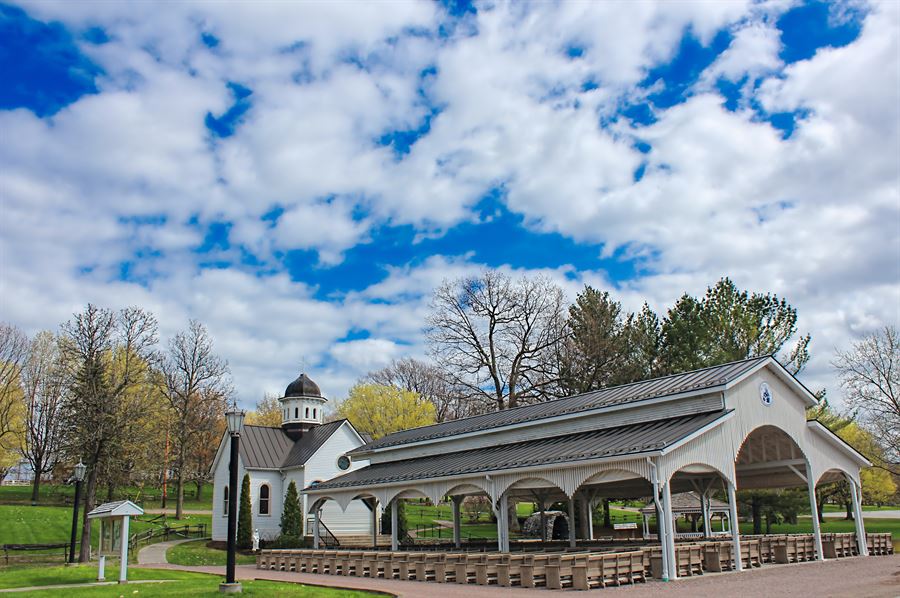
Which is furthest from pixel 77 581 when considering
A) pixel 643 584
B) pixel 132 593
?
pixel 643 584

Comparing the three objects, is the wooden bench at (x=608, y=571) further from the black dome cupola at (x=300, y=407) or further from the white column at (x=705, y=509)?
the black dome cupola at (x=300, y=407)

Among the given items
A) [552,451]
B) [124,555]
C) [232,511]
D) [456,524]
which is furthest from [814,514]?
[124,555]

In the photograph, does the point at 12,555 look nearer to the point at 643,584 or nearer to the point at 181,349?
the point at 181,349

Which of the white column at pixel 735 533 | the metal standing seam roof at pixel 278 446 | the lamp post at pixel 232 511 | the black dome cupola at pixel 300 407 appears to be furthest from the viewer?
the black dome cupola at pixel 300 407

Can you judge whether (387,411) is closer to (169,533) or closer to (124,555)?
(169,533)

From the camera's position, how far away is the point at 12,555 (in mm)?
30109

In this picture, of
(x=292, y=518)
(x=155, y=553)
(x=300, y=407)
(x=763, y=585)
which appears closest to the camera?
(x=763, y=585)

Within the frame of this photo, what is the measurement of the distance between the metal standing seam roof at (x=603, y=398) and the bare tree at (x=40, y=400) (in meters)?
31.0

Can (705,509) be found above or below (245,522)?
above

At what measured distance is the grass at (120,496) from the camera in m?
49.7

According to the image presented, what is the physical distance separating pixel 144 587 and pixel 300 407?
2860 cm

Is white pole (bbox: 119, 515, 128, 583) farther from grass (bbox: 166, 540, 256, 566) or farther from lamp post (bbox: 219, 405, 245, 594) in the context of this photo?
grass (bbox: 166, 540, 256, 566)

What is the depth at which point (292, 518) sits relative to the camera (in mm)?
38562

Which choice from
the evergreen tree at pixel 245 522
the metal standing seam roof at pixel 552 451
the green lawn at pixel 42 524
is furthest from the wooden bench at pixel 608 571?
the green lawn at pixel 42 524
